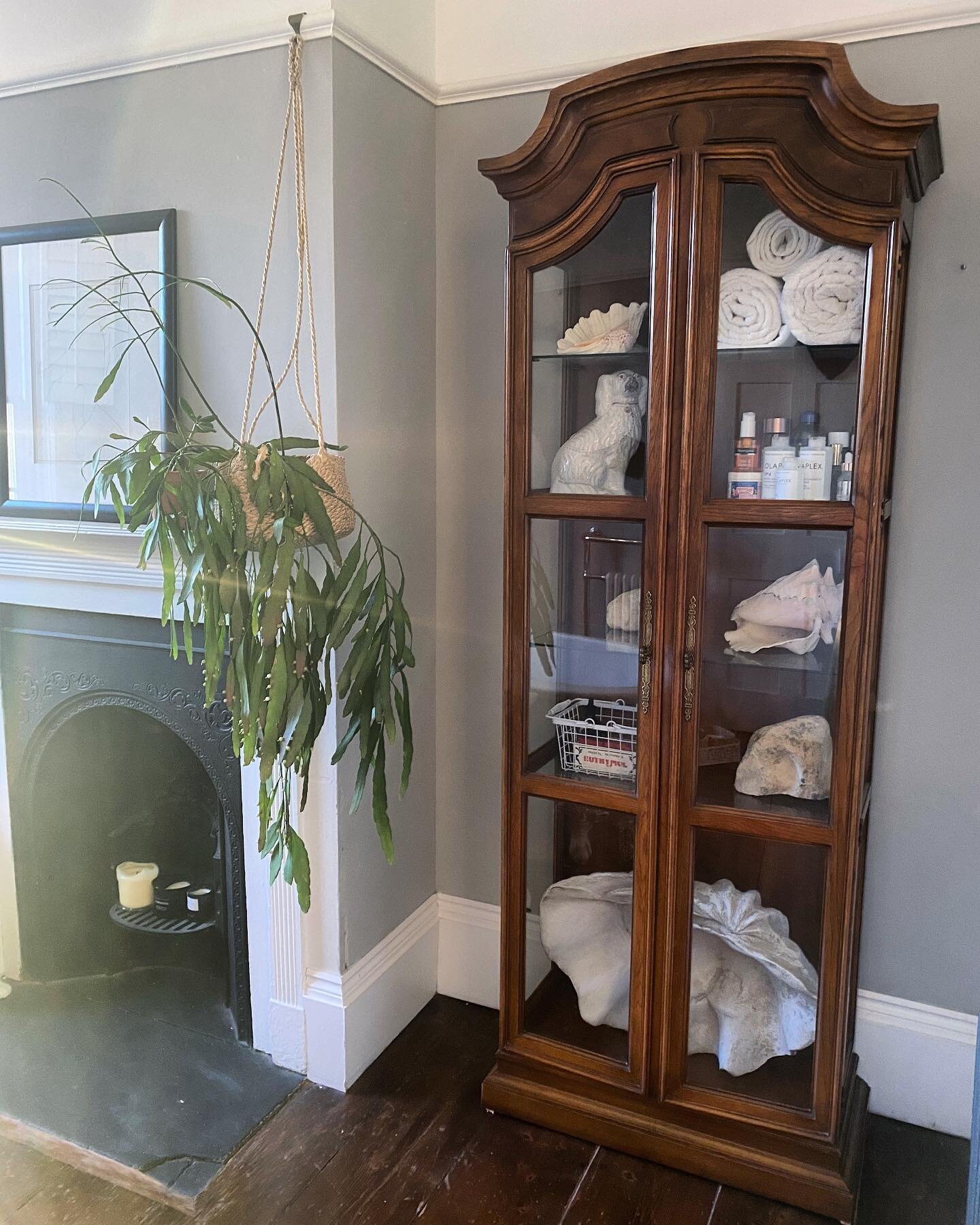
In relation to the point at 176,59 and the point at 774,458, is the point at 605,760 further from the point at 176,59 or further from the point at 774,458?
the point at 176,59

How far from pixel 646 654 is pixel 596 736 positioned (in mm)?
223

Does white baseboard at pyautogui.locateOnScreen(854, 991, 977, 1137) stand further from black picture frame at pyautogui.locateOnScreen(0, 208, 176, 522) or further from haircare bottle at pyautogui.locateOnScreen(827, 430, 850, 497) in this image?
black picture frame at pyautogui.locateOnScreen(0, 208, 176, 522)

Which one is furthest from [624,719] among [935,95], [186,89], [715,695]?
[186,89]

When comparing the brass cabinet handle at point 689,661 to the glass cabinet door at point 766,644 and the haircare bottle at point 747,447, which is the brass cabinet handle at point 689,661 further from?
the haircare bottle at point 747,447

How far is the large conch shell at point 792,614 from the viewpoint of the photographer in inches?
66.1

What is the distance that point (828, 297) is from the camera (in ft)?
5.30

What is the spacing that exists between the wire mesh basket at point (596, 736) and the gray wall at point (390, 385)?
0.47 m

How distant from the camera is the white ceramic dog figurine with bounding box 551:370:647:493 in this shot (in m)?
1.75

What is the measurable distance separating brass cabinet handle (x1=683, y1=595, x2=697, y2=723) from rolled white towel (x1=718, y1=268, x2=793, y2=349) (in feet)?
1.48

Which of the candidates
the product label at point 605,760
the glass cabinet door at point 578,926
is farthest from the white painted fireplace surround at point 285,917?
the product label at point 605,760

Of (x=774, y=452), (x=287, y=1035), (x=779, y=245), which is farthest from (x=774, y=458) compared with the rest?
(x=287, y=1035)

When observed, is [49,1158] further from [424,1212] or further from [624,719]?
[624,719]

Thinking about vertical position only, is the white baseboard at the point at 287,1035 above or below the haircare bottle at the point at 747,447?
below

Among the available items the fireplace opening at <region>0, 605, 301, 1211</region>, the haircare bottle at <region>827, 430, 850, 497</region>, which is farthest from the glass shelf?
the fireplace opening at <region>0, 605, 301, 1211</region>
